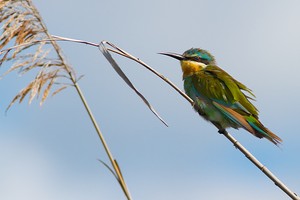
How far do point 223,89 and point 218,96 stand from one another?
0.07 metres

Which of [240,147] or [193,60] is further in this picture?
[193,60]

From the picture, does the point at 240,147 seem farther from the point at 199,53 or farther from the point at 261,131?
the point at 199,53

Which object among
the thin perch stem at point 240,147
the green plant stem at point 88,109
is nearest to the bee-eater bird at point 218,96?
the thin perch stem at point 240,147

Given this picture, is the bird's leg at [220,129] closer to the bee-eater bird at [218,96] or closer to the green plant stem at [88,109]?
the bee-eater bird at [218,96]

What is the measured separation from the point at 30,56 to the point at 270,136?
145cm

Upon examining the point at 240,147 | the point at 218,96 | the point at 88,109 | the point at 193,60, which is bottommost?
the point at 240,147

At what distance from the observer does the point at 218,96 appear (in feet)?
13.0

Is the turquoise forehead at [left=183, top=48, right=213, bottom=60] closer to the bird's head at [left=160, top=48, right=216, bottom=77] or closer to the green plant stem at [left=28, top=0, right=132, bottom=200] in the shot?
the bird's head at [left=160, top=48, right=216, bottom=77]

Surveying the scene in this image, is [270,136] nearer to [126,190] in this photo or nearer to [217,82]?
[217,82]

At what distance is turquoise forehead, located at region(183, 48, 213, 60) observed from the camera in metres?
4.50

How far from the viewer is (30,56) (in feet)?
8.31

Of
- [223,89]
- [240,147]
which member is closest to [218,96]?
[223,89]

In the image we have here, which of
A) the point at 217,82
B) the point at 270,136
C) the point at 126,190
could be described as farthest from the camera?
the point at 217,82

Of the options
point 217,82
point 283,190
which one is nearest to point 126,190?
point 283,190
